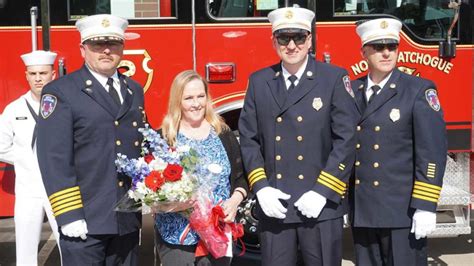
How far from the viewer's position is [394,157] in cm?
308

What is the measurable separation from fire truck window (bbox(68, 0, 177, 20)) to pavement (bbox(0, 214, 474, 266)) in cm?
157

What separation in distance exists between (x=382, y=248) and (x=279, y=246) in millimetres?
540

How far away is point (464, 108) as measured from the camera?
448cm

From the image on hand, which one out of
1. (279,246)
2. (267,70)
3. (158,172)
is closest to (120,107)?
(158,172)

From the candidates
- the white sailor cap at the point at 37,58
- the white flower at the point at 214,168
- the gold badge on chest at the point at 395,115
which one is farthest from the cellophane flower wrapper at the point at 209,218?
the white sailor cap at the point at 37,58

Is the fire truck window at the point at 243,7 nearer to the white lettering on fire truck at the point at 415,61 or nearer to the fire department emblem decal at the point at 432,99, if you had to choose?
the white lettering on fire truck at the point at 415,61

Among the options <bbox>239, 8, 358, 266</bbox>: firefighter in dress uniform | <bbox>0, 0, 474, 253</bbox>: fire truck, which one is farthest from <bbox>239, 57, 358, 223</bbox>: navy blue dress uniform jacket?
<bbox>0, 0, 474, 253</bbox>: fire truck

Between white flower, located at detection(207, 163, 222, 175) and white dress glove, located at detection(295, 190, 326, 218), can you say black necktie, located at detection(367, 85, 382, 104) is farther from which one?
white flower, located at detection(207, 163, 222, 175)

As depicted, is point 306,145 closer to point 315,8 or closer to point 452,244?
point 315,8

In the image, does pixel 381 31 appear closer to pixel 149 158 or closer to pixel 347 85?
pixel 347 85

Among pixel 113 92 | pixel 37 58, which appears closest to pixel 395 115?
pixel 113 92

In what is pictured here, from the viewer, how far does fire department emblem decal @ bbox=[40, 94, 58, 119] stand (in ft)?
9.14

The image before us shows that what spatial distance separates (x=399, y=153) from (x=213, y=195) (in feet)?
2.97

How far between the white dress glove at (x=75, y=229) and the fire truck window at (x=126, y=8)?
187cm
